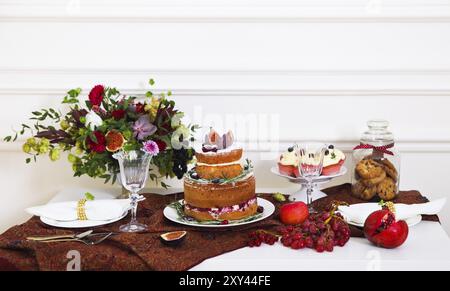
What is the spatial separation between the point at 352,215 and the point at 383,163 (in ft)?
1.02

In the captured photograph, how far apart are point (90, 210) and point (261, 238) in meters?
0.51

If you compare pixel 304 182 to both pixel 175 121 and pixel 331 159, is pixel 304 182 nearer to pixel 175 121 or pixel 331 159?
pixel 331 159

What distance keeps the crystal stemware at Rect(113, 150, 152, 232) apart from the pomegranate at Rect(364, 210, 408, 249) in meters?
0.61

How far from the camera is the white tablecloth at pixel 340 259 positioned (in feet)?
4.90

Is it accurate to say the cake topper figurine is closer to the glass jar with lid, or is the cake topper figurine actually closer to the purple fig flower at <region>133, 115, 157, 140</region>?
the purple fig flower at <region>133, 115, 157, 140</region>

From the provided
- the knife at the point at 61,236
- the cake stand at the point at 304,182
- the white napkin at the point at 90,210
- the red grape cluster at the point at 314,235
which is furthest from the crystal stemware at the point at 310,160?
the knife at the point at 61,236

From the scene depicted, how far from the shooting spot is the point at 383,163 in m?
2.00

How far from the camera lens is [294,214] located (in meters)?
1.73

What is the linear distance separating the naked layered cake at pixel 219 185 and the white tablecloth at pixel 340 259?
0.17 meters
